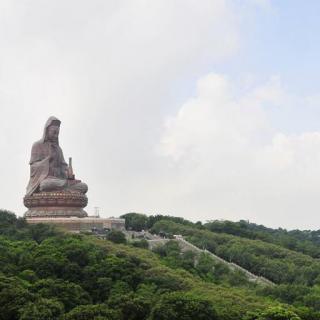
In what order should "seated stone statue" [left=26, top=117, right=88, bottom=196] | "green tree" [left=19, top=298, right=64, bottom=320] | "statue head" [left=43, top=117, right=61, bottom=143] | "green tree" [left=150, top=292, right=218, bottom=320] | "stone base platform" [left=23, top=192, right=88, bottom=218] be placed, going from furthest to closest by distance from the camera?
"statue head" [left=43, top=117, right=61, bottom=143] < "seated stone statue" [left=26, top=117, right=88, bottom=196] < "stone base platform" [left=23, top=192, right=88, bottom=218] < "green tree" [left=150, top=292, right=218, bottom=320] < "green tree" [left=19, top=298, right=64, bottom=320]

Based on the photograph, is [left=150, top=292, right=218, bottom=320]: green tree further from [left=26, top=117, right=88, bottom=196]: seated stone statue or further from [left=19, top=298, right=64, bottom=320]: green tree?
[left=26, top=117, right=88, bottom=196]: seated stone statue

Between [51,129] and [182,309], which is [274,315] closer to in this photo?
[182,309]

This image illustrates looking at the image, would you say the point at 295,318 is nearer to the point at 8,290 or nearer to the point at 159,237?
the point at 8,290

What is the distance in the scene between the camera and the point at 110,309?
20422 millimetres

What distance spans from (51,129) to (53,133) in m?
0.27

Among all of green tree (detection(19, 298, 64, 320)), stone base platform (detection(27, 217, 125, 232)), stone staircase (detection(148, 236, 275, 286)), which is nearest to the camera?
green tree (detection(19, 298, 64, 320))

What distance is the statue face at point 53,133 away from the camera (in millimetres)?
42875

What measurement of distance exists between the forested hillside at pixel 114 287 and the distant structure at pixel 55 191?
18.6 feet

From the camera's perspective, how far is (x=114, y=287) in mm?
24344

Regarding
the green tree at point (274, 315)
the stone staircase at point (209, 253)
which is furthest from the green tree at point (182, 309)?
the stone staircase at point (209, 253)

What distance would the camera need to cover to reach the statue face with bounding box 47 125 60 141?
141 ft

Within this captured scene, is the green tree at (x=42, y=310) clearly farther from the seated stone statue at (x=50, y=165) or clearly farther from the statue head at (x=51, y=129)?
the statue head at (x=51, y=129)

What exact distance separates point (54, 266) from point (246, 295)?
7161mm

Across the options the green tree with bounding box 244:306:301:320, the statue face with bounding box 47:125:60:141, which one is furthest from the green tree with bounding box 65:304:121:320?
the statue face with bounding box 47:125:60:141
